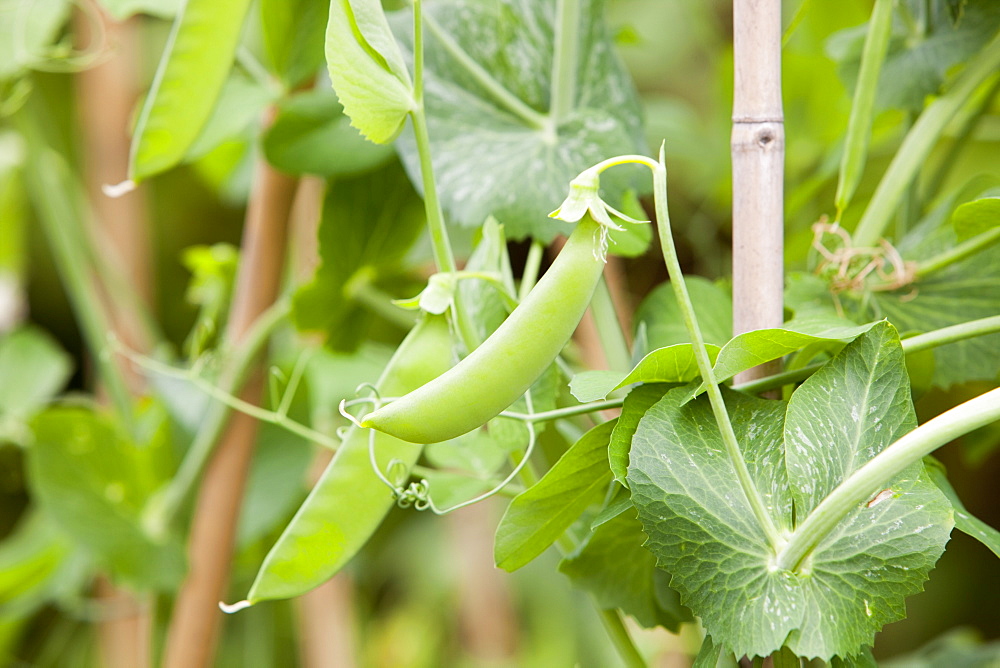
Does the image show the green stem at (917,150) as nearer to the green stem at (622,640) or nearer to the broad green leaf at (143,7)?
the green stem at (622,640)

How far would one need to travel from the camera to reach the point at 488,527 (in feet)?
2.83

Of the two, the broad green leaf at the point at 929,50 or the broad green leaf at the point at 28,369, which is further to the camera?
the broad green leaf at the point at 28,369

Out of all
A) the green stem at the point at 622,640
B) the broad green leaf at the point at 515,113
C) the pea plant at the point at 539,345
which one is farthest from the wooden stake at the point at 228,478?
the green stem at the point at 622,640

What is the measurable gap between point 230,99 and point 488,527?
577 millimetres

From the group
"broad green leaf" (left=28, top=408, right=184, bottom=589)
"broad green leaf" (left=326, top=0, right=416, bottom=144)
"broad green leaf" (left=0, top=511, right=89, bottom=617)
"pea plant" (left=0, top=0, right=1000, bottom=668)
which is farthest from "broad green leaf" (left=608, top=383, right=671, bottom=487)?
"broad green leaf" (left=0, top=511, right=89, bottom=617)

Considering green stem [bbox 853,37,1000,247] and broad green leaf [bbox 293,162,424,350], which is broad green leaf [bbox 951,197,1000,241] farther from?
broad green leaf [bbox 293,162,424,350]

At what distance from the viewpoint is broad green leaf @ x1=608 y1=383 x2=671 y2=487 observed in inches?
9.0

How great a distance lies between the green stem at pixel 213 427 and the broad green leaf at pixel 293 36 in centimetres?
→ 12

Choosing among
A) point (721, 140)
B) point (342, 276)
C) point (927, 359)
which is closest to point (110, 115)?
point (342, 276)

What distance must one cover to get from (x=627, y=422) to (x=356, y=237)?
22cm

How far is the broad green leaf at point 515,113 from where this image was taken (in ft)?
1.03

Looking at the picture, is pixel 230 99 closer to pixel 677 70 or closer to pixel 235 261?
pixel 235 261

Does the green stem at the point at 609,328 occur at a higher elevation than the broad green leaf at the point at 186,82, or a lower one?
lower

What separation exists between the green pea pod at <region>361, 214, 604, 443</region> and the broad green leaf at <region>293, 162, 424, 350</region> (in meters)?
0.20
